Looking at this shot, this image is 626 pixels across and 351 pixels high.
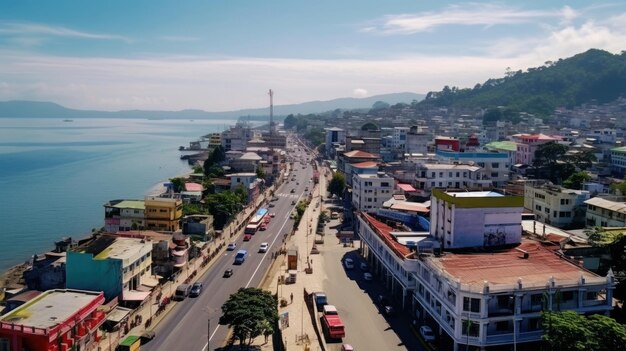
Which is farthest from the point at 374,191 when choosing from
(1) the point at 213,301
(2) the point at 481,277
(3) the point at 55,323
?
(3) the point at 55,323

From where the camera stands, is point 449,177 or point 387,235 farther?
point 449,177

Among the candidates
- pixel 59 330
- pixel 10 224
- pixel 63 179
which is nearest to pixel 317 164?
pixel 63 179

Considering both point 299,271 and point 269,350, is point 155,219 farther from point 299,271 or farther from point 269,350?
point 269,350

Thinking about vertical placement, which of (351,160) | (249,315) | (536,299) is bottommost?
(249,315)

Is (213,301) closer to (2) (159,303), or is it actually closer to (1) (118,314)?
(2) (159,303)

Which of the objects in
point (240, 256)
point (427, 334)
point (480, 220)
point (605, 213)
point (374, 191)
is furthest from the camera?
point (374, 191)

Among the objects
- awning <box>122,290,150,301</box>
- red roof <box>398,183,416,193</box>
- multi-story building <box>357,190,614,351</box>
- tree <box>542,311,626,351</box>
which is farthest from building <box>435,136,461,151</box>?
tree <box>542,311,626,351</box>
